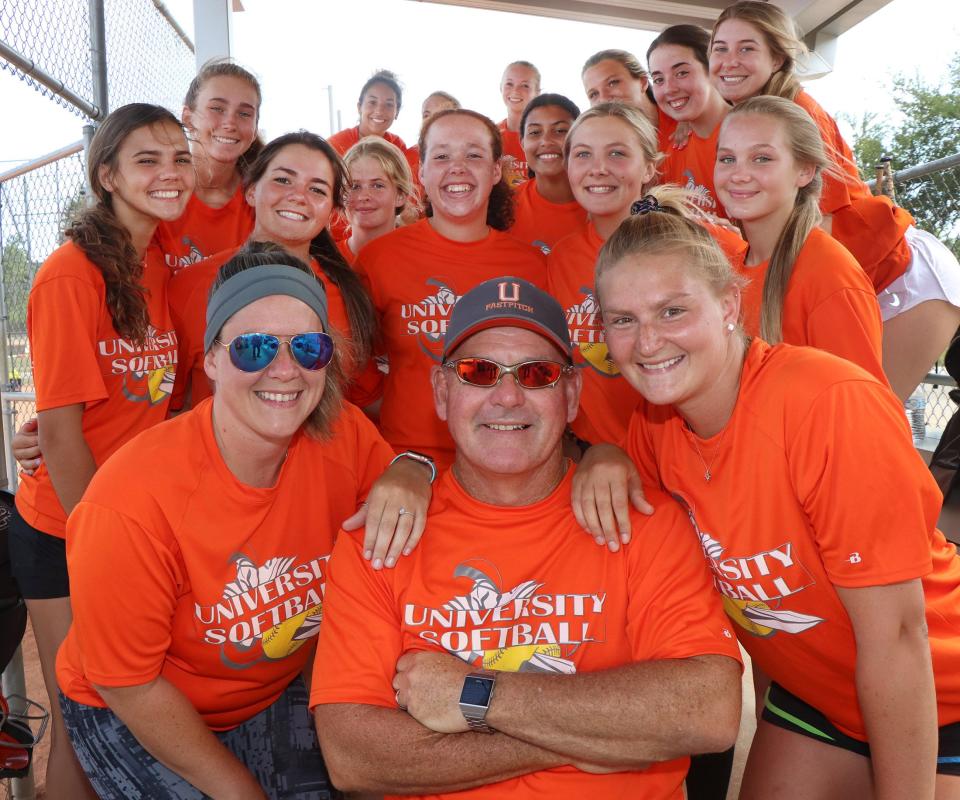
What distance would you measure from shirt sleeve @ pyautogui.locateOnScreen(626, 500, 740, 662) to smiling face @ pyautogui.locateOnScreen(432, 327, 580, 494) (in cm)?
34

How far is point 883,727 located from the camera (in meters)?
1.92

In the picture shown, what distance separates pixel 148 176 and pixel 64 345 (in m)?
0.79

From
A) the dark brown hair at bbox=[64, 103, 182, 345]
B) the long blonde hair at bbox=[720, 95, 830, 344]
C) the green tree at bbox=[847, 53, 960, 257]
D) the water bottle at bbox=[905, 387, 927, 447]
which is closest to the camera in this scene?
the long blonde hair at bbox=[720, 95, 830, 344]

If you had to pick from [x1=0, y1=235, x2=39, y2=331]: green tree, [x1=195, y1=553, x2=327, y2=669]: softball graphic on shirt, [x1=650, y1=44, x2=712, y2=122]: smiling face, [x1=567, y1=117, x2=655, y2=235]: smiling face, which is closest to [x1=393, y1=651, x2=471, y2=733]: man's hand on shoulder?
[x1=195, y1=553, x2=327, y2=669]: softball graphic on shirt

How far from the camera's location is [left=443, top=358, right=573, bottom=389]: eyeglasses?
7.29 ft

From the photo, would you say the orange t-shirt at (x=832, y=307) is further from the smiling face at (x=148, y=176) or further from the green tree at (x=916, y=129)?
the green tree at (x=916, y=129)

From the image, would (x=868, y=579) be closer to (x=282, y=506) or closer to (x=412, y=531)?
(x=412, y=531)

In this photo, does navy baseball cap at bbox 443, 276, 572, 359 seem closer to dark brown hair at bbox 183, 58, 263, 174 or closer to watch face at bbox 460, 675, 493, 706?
watch face at bbox 460, 675, 493, 706

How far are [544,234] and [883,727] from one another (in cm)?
309

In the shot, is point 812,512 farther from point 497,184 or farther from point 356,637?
point 497,184

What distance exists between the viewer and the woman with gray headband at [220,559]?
6.82 feet

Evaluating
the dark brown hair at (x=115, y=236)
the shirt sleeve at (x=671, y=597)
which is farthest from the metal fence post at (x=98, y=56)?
the shirt sleeve at (x=671, y=597)

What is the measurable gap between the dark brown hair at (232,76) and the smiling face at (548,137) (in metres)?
1.54

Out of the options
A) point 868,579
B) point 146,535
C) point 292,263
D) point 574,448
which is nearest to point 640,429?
point 574,448
